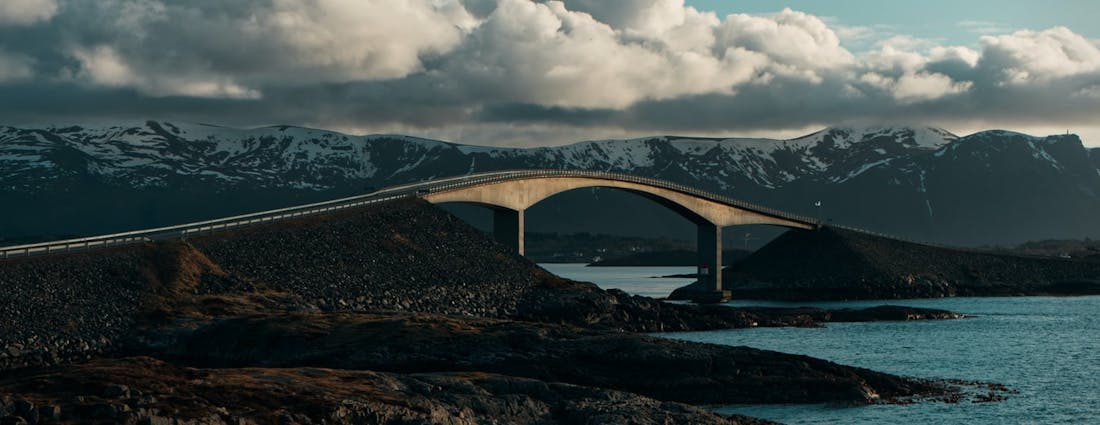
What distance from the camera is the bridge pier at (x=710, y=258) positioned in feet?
571

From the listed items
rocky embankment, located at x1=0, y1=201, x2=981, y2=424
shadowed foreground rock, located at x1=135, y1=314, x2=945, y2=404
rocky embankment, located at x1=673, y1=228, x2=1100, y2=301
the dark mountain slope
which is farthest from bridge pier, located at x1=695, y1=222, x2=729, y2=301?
shadowed foreground rock, located at x1=135, y1=314, x2=945, y2=404

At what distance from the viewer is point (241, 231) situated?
108 m

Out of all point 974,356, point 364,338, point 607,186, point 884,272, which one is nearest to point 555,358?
point 364,338

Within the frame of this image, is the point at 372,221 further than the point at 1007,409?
Yes

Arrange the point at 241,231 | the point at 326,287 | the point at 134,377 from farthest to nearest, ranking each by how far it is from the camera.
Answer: the point at 241,231 < the point at 326,287 < the point at 134,377

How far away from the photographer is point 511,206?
145 metres

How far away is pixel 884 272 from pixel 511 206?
5671cm

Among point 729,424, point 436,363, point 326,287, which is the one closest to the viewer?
point 729,424

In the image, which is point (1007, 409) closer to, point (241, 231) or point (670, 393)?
point (670, 393)

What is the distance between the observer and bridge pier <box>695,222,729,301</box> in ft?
571

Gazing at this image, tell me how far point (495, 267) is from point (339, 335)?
42255 millimetres

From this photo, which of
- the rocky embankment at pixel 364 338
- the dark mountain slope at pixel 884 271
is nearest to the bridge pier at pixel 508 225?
the rocky embankment at pixel 364 338

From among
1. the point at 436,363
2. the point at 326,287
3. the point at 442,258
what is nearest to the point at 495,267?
the point at 442,258

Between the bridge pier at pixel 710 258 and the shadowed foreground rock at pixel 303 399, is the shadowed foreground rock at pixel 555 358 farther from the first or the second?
the bridge pier at pixel 710 258
